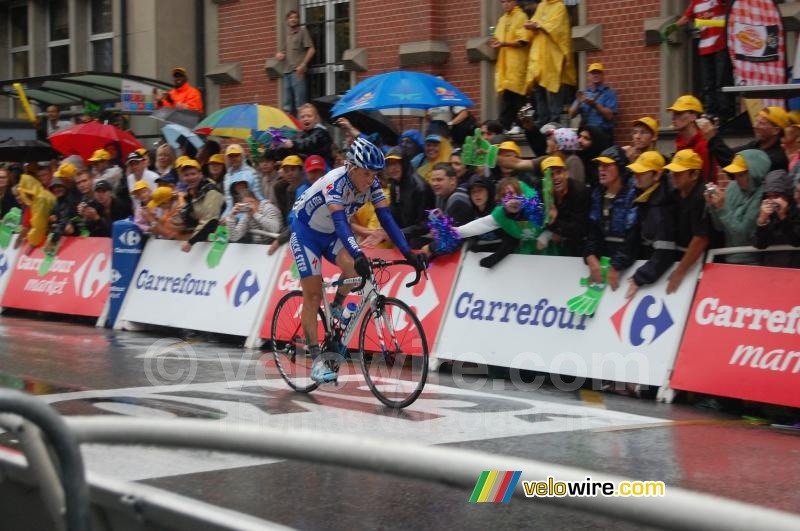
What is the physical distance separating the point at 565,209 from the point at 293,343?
9.24 ft

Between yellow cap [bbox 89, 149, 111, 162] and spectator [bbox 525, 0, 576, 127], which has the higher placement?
spectator [bbox 525, 0, 576, 127]

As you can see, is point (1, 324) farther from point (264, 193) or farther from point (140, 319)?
point (264, 193)

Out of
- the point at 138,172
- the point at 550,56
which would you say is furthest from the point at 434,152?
the point at 138,172

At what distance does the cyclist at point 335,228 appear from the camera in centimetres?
866

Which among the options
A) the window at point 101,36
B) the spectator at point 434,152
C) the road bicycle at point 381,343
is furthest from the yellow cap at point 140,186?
the window at point 101,36

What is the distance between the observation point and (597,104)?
13.5 meters

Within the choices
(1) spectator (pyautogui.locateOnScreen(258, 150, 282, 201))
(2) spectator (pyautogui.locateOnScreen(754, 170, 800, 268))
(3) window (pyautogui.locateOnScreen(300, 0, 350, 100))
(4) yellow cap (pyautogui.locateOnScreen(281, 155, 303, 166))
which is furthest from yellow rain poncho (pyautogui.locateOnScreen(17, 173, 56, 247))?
(2) spectator (pyautogui.locateOnScreen(754, 170, 800, 268))

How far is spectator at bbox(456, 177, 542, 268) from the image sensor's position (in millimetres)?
10633

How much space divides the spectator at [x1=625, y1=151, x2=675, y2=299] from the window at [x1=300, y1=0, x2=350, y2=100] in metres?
9.84

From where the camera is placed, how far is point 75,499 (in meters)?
2.67

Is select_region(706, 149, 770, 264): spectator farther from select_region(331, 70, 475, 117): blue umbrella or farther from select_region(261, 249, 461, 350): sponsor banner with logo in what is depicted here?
select_region(331, 70, 475, 117): blue umbrella

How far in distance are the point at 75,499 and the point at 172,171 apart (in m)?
14.3

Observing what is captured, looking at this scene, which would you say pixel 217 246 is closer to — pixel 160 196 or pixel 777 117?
pixel 160 196

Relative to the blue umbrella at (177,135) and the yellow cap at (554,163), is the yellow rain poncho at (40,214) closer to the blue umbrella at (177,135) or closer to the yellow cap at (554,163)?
the blue umbrella at (177,135)
